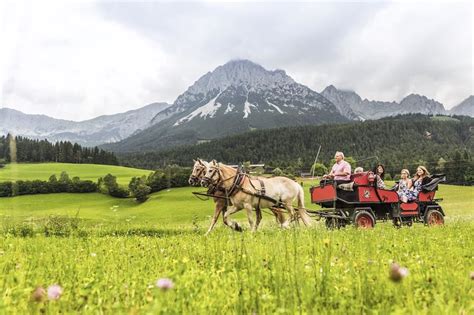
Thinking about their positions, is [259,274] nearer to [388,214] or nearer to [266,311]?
[266,311]

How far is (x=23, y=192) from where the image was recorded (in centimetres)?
7662

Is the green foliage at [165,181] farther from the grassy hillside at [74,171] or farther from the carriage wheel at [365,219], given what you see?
the carriage wheel at [365,219]

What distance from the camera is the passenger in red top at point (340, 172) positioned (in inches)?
576

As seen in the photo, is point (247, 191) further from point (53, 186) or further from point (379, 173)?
point (53, 186)

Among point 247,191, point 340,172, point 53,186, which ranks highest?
point 340,172

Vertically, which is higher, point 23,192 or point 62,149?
point 62,149

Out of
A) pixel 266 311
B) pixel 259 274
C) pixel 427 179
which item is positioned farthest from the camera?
pixel 427 179

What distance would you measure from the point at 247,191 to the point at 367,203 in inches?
182

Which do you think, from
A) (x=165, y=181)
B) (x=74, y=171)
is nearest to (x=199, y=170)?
(x=165, y=181)

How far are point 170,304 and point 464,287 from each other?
246cm

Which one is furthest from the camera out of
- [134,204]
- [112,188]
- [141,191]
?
[112,188]

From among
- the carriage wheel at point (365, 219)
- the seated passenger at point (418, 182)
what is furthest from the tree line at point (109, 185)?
the carriage wheel at point (365, 219)

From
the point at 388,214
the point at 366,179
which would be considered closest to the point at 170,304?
the point at 366,179

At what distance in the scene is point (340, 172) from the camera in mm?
14992
